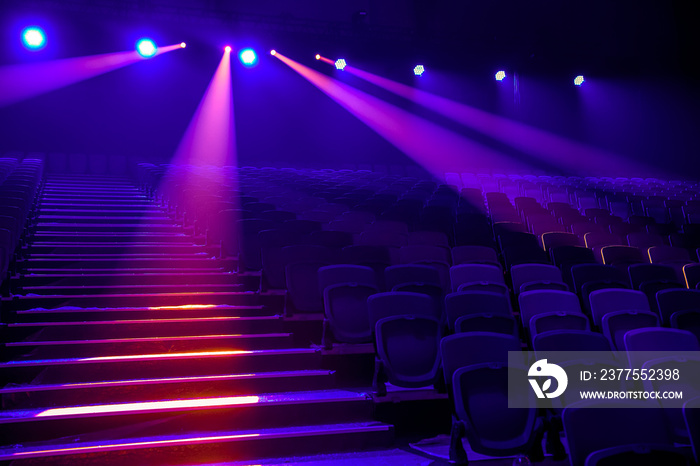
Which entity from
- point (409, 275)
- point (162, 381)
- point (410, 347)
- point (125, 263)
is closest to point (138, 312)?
point (162, 381)

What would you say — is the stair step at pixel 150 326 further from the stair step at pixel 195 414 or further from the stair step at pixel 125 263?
the stair step at pixel 125 263

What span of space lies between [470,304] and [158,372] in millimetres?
2099

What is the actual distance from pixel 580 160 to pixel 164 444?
51.0 ft

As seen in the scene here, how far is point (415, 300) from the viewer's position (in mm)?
3805

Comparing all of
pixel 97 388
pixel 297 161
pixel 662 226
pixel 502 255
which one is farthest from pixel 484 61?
pixel 97 388

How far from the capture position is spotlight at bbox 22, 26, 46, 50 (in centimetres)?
1207

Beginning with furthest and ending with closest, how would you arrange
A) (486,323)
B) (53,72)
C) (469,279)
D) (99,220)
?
(53,72), (99,220), (469,279), (486,323)

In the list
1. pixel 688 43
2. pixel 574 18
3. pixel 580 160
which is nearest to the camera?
pixel 574 18

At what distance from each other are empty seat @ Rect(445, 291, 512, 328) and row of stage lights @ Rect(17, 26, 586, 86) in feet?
37.5

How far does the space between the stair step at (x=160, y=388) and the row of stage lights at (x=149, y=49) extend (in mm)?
11577

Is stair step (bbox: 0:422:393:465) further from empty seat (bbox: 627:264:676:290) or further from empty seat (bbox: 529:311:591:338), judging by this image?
empty seat (bbox: 627:264:676:290)

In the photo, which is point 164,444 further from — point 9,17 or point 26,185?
point 9,17

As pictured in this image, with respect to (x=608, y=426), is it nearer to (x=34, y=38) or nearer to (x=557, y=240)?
(x=557, y=240)

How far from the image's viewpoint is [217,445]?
110 inches
